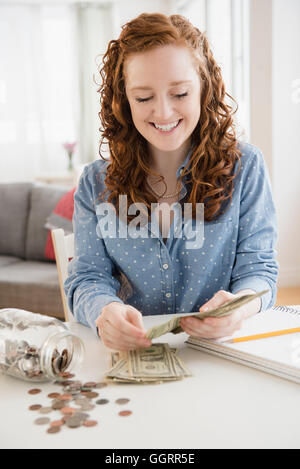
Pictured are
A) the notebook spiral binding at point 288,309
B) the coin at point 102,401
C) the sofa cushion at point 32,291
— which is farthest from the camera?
the sofa cushion at point 32,291

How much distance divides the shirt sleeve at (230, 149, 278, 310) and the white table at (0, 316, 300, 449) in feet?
1.16

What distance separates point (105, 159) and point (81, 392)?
2.42 feet

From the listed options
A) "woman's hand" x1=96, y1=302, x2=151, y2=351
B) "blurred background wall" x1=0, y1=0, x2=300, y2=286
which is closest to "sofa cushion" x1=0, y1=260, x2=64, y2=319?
"woman's hand" x1=96, y1=302, x2=151, y2=351

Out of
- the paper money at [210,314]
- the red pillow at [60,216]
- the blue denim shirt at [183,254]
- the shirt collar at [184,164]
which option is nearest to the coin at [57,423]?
the paper money at [210,314]

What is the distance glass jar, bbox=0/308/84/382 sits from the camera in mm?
772

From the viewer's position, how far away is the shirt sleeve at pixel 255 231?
120cm

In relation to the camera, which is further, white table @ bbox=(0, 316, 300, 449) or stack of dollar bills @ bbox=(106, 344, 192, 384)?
stack of dollar bills @ bbox=(106, 344, 192, 384)

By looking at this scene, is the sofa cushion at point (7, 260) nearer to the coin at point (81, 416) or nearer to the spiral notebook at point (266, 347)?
the spiral notebook at point (266, 347)

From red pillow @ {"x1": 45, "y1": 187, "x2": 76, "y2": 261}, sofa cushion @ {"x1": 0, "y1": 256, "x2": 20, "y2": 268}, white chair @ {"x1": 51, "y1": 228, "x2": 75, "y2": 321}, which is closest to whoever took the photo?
white chair @ {"x1": 51, "y1": 228, "x2": 75, "y2": 321}

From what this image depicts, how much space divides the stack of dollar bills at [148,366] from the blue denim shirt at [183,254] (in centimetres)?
31

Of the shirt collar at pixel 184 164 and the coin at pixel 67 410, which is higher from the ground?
the shirt collar at pixel 184 164

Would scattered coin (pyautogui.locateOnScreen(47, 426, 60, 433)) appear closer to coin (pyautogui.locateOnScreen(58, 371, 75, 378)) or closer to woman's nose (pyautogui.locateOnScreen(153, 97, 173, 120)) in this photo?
coin (pyautogui.locateOnScreen(58, 371, 75, 378))

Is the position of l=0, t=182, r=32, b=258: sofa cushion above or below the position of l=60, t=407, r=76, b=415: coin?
below

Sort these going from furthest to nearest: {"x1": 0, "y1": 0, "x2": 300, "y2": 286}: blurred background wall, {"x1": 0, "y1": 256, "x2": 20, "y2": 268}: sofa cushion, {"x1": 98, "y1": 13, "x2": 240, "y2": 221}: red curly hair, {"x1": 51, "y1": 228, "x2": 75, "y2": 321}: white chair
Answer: {"x1": 0, "y1": 0, "x2": 300, "y2": 286}: blurred background wall
{"x1": 0, "y1": 256, "x2": 20, "y2": 268}: sofa cushion
{"x1": 51, "y1": 228, "x2": 75, "y2": 321}: white chair
{"x1": 98, "y1": 13, "x2": 240, "y2": 221}: red curly hair
